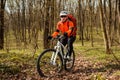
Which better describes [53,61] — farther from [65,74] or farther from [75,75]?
[75,75]

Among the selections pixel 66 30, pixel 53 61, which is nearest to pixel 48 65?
pixel 53 61

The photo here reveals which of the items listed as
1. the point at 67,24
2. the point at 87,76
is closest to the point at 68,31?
the point at 67,24

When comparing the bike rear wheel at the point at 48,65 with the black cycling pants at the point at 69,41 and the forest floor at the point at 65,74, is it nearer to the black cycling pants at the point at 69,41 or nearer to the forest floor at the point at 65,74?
the forest floor at the point at 65,74

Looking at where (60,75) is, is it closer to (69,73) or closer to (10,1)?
(69,73)

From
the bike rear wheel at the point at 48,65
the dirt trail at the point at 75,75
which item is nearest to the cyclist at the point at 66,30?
the bike rear wheel at the point at 48,65

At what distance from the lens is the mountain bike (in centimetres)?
889

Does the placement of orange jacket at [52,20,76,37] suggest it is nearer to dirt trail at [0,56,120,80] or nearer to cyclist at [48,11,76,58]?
cyclist at [48,11,76,58]

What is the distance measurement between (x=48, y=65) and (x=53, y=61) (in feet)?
1.49

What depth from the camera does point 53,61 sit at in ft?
29.9

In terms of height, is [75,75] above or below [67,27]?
below

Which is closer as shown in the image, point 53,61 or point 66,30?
point 53,61

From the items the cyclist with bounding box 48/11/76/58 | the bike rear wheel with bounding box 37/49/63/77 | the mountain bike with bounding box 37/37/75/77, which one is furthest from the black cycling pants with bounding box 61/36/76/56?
the bike rear wheel with bounding box 37/49/63/77

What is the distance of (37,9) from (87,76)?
7.57m

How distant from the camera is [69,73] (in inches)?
373
